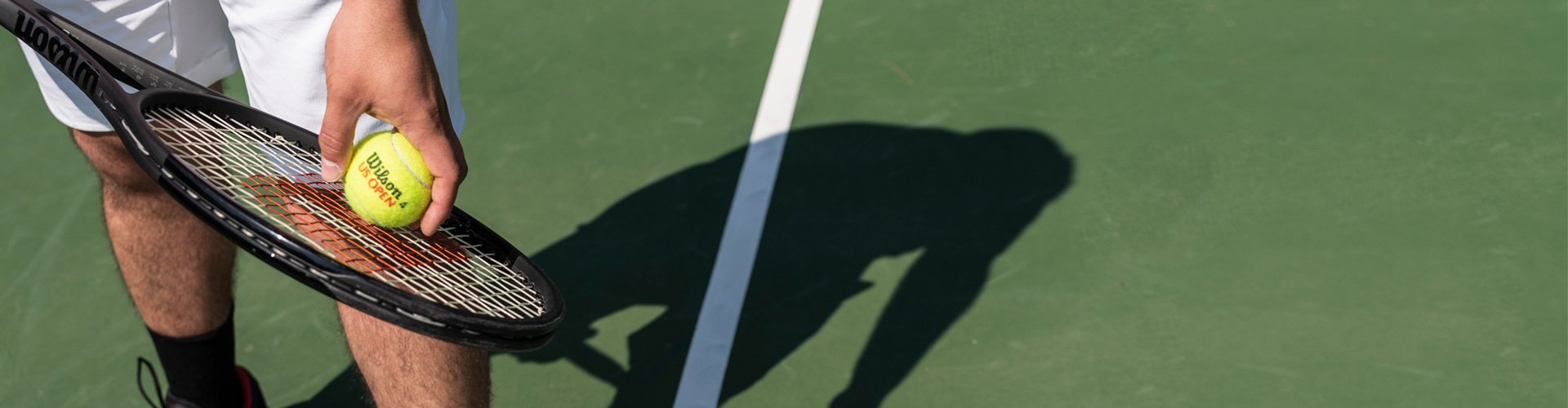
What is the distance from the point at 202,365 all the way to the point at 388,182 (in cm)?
101

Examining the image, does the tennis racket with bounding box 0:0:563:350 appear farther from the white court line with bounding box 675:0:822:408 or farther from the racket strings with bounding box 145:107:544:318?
the white court line with bounding box 675:0:822:408

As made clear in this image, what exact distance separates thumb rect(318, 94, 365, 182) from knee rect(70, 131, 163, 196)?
2.72 feet

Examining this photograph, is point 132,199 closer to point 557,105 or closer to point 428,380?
point 428,380

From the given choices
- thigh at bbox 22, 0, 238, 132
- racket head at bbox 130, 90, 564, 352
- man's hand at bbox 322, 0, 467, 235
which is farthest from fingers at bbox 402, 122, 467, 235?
thigh at bbox 22, 0, 238, 132

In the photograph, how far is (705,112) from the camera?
3.69 m

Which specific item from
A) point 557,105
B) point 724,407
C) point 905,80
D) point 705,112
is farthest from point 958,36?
point 724,407

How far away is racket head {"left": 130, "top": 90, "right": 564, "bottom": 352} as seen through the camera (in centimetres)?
176

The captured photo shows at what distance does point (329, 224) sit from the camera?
6.88 feet

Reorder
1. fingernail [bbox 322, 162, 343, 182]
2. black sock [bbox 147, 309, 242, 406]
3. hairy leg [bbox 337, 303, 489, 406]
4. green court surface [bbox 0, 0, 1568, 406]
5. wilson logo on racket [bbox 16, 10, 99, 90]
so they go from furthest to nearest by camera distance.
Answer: green court surface [bbox 0, 0, 1568, 406] → black sock [bbox 147, 309, 242, 406] → hairy leg [bbox 337, 303, 489, 406] → wilson logo on racket [bbox 16, 10, 99, 90] → fingernail [bbox 322, 162, 343, 182]

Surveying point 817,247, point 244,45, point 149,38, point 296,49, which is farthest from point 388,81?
point 817,247

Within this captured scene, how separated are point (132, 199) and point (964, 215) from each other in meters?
1.82

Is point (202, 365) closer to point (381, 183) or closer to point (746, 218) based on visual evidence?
point (381, 183)

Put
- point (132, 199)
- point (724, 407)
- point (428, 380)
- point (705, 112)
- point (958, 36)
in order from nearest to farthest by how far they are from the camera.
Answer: point (428, 380)
point (132, 199)
point (724, 407)
point (705, 112)
point (958, 36)

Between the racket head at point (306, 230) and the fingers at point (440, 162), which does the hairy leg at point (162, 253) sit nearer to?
the racket head at point (306, 230)
